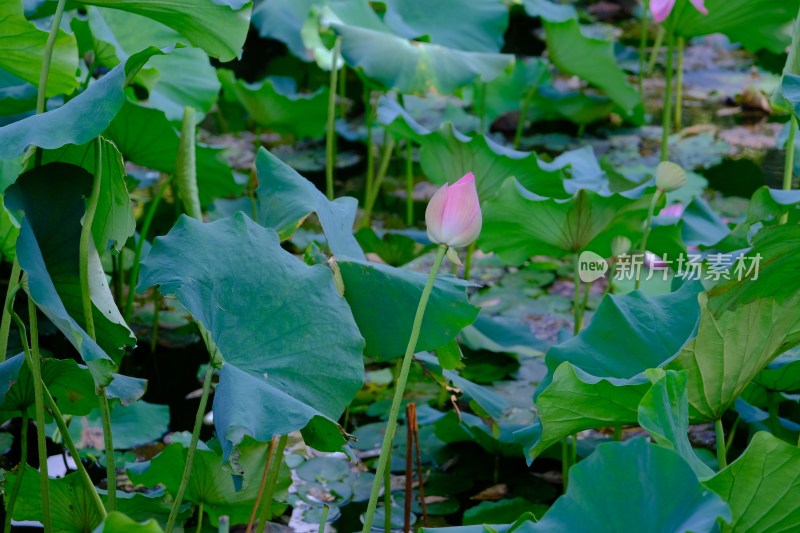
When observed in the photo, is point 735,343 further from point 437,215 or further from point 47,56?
point 47,56

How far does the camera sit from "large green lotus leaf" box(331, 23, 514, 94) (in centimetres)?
224

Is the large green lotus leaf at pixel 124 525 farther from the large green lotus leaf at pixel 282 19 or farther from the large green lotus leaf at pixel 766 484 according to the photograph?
the large green lotus leaf at pixel 282 19

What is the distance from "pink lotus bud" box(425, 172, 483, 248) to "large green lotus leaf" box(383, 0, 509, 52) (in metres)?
1.72

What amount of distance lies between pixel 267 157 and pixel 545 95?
2.11 metres

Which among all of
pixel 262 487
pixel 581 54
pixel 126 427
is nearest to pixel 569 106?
pixel 581 54

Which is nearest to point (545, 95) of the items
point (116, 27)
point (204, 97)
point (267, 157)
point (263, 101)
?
point (263, 101)

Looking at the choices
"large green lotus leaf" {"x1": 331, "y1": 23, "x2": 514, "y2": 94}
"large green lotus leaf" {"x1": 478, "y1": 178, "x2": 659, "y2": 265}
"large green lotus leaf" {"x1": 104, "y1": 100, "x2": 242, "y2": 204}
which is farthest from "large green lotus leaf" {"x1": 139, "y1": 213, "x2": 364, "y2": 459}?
"large green lotus leaf" {"x1": 331, "y1": 23, "x2": 514, "y2": 94}

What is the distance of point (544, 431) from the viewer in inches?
44.1

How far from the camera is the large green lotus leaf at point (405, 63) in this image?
2.24 metres

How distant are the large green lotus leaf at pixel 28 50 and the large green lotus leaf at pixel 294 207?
308 mm

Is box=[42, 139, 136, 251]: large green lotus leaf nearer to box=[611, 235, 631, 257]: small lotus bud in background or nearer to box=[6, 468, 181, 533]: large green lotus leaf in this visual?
box=[6, 468, 181, 533]: large green lotus leaf

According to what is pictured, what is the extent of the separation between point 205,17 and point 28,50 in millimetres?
332

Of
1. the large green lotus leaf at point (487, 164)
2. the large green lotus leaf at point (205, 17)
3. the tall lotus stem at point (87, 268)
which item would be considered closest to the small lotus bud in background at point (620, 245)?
the large green lotus leaf at point (487, 164)

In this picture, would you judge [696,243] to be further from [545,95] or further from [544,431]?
[545,95]
